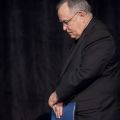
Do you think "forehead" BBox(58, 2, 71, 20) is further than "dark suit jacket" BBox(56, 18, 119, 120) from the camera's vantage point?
Yes

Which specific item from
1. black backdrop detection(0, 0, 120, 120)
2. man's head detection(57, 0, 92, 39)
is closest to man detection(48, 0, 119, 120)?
man's head detection(57, 0, 92, 39)

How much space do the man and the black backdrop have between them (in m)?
1.07

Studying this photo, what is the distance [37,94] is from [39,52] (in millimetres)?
361

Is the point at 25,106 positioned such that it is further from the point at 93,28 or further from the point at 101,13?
the point at 93,28

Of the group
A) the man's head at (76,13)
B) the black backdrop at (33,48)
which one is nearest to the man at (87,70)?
the man's head at (76,13)

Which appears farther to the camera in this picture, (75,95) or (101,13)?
(101,13)

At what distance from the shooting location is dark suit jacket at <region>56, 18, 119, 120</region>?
222 cm

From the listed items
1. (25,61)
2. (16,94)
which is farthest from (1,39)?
(16,94)

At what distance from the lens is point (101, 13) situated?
3.40 meters

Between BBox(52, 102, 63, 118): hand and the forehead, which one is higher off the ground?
the forehead

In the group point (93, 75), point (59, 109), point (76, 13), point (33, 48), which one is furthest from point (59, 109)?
point (33, 48)

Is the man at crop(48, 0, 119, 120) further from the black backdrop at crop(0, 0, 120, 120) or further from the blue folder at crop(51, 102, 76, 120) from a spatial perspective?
the black backdrop at crop(0, 0, 120, 120)

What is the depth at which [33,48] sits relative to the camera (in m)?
3.49

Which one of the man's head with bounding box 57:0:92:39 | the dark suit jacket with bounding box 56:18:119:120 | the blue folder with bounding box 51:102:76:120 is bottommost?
the blue folder with bounding box 51:102:76:120
